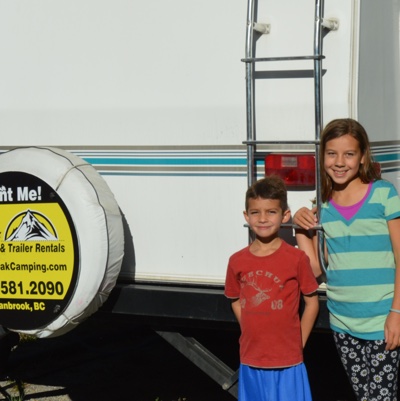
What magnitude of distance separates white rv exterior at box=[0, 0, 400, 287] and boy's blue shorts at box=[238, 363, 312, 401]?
1.84 ft

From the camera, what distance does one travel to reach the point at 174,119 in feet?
14.4

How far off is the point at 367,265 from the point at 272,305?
42cm

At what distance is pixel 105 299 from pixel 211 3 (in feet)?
4.69

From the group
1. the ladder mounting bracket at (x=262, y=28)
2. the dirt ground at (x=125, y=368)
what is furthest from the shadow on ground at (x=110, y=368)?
the ladder mounting bracket at (x=262, y=28)

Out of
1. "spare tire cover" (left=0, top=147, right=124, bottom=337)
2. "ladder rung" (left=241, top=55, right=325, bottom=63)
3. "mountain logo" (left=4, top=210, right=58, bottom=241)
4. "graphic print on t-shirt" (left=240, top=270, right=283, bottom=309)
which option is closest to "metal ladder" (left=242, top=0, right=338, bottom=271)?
"ladder rung" (left=241, top=55, right=325, bottom=63)

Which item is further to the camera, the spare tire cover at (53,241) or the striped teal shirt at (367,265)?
the spare tire cover at (53,241)

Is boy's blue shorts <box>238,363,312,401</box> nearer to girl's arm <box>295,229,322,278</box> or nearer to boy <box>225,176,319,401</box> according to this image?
boy <box>225,176,319,401</box>

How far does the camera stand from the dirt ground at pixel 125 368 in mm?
5559

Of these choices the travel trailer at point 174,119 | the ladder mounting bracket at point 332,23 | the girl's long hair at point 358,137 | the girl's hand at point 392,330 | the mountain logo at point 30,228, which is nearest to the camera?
the girl's hand at point 392,330

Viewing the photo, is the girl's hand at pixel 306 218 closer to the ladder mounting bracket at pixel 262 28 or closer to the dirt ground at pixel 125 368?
the ladder mounting bracket at pixel 262 28

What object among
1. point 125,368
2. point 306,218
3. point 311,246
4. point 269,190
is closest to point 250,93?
point 269,190

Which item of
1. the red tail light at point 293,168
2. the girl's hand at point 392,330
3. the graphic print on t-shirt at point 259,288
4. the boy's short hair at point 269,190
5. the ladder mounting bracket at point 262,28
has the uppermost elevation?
the ladder mounting bracket at point 262,28

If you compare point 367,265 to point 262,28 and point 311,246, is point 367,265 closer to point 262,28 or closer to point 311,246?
point 311,246

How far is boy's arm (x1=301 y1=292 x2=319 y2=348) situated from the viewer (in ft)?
13.0
